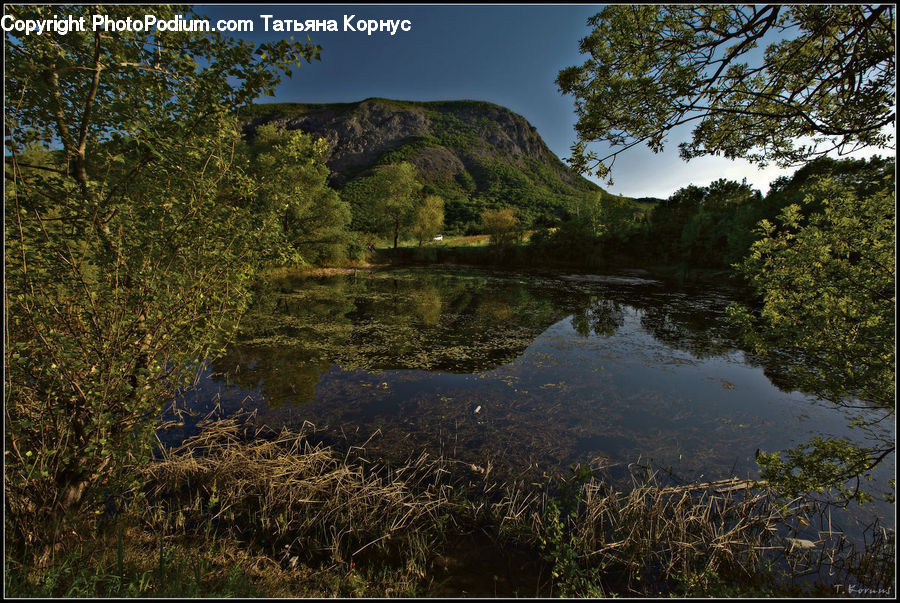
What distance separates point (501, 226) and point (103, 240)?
152 ft

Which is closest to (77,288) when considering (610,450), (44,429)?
(44,429)

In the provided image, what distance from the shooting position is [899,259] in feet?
9.09

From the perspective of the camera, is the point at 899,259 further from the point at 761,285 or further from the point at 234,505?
the point at 234,505

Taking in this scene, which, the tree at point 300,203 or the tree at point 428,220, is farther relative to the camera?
the tree at point 428,220

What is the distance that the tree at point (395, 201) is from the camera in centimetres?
4691

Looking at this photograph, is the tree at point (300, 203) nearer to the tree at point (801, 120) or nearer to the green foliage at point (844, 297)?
the tree at point (801, 120)

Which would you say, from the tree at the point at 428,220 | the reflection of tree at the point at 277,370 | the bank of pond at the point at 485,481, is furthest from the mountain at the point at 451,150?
the bank of pond at the point at 485,481

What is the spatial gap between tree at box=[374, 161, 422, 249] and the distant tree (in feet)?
36.4

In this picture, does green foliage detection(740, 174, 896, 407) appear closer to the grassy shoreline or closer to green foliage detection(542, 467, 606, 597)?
the grassy shoreline

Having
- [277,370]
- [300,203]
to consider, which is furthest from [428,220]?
[277,370]

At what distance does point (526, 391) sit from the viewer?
352 inches

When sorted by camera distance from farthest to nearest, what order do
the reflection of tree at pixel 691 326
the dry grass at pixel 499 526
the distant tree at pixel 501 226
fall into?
the distant tree at pixel 501 226 → the reflection of tree at pixel 691 326 → the dry grass at pixel 499 526

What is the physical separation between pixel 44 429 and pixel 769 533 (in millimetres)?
8178

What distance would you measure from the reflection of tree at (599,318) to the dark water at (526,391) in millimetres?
176
